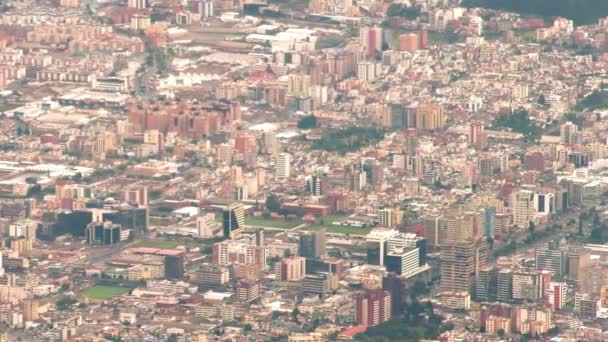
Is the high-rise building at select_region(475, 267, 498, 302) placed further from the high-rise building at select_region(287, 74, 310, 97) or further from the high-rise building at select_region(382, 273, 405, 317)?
the high-rise building at select_region(287, 74, 310, 97)

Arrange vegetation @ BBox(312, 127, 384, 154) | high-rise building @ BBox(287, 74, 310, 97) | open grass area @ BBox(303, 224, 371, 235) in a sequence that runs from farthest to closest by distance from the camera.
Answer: high-rise building @ BBox(287, 74, 310, 97), vegetation @ BBox(312, 127, 384, 154), open grass area @ BBox(303, 224, 371, 235)

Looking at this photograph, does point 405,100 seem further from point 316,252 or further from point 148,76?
point 316,252

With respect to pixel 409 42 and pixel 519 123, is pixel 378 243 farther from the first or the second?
pixel 409 42

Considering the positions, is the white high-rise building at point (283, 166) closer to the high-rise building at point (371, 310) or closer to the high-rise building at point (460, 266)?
the high-rise building at point (460, 266)

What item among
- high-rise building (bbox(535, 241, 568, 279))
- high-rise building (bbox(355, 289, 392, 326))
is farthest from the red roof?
high-rise building (bbox(535, 241, 568, 279))

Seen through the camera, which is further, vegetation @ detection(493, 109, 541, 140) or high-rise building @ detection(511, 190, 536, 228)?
vegetation @ detection(493, 109, 541, 140)

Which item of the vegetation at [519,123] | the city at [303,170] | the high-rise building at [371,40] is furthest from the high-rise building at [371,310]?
the high-rise building at [371,40]

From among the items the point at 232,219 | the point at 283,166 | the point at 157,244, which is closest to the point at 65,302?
the point at 157,244
